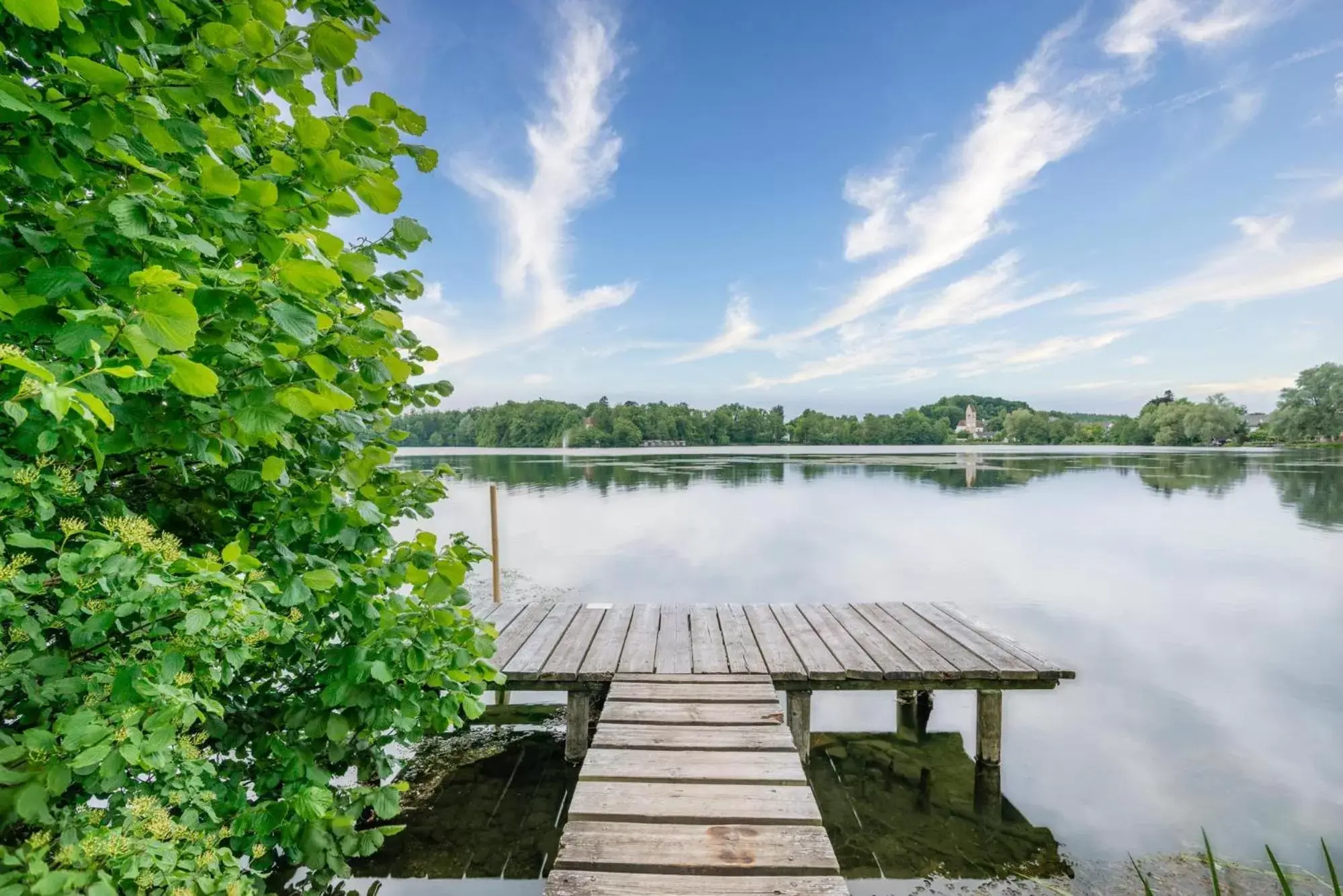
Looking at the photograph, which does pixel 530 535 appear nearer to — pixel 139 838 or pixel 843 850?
pixel 843 850

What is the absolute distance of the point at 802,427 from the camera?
101 meters

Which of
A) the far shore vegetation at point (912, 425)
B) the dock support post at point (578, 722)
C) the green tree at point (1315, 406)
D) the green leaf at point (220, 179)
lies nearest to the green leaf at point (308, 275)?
the green leaf at point (220, 179)

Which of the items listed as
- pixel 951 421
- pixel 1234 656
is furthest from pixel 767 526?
pixel 951 421

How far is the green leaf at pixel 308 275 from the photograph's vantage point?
113 cm

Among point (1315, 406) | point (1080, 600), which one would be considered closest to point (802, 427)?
point (1315, 406)

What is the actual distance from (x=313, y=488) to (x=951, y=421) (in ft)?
401

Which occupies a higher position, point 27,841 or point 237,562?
point 237,562

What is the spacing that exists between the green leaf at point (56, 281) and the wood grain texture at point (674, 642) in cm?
363

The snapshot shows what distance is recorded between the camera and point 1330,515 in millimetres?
17484

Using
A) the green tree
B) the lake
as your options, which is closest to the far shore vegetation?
the green tree

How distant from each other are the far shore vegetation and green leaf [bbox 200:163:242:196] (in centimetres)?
5165

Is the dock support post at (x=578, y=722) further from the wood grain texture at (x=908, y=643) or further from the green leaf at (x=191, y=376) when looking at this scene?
the green leaf at (x=191, y=376)

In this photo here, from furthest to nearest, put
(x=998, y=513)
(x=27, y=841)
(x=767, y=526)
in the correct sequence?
(x=998, y=513), (x=767, y=526), (x=27, y=841)

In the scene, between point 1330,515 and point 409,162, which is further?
point 1330,515
